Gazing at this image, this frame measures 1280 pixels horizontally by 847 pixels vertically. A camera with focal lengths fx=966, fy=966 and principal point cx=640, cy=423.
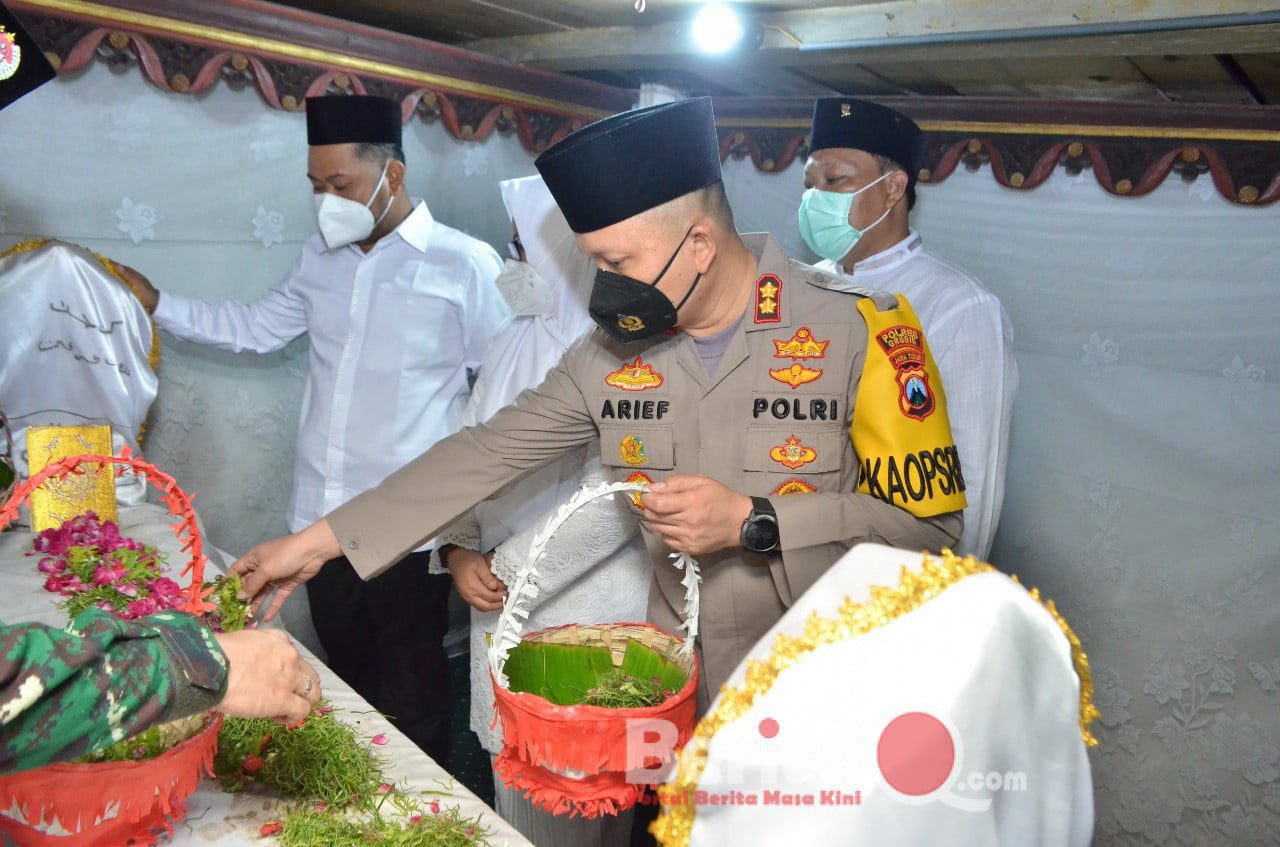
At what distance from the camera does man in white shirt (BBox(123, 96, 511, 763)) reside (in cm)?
318

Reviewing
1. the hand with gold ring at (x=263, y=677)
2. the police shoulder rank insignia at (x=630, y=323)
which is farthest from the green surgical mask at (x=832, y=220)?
the hand with gold ring at (x=263, y=677)

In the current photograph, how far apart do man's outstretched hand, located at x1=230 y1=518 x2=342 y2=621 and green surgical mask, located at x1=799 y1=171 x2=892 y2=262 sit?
1.75 m

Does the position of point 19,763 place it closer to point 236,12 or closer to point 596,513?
point 596,513

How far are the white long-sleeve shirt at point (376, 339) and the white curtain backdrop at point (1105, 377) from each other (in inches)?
14.8

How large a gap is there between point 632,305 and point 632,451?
33 cm

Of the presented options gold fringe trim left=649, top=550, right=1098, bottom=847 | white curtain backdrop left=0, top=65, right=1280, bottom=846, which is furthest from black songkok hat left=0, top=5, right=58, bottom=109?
gold fringe trim left=649, top=550, right=1098, bottom=847

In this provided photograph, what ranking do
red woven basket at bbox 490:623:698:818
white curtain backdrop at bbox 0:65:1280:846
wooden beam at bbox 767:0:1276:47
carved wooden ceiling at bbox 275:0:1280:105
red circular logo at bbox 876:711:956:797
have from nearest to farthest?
1. red circular logo at bbox 876:711:956:797
2. red woven basket at bbox 490:623:698:818
3. wooden beam at bbox 767:0:1276:47
4. carved wooden ceiling at bbox 275:0:1280:105
5. white curtain backdrop at bbox 0:65:1280:846

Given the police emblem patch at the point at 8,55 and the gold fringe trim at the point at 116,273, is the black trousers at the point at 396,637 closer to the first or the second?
the gold fringe trim at the point at 116,273

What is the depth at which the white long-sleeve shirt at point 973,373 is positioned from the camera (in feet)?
8.55

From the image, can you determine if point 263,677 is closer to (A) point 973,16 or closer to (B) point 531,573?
(B) point 531,573

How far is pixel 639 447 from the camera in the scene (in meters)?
2.00

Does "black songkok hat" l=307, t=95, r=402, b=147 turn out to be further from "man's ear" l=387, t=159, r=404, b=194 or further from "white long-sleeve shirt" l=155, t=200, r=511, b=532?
"white long-sleeve shirt" l=155, t=200, r=511, b=532

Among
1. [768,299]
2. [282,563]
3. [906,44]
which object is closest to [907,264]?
[906,44]

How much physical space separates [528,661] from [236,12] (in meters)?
2.47
